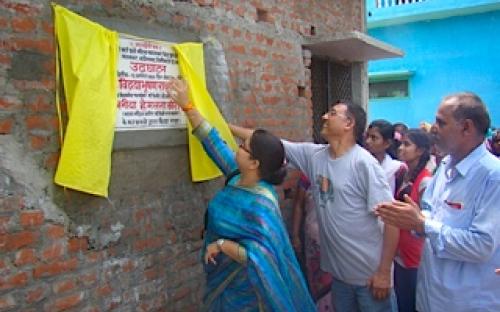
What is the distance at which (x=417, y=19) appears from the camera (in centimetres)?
1053

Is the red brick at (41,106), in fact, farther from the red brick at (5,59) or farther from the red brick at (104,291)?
the red brick at (104,291)

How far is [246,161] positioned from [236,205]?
0.24 metres

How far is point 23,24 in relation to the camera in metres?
2.12

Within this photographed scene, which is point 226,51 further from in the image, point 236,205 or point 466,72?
point 466,72

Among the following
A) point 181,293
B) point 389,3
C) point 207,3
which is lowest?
point 181,293

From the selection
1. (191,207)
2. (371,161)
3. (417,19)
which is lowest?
(191,207)

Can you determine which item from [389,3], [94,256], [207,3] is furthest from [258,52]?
[389,3]

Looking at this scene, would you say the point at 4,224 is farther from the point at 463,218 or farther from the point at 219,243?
the point at 463,218

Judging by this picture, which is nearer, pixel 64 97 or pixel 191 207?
pixel 64 97

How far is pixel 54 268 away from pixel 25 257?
0.16m

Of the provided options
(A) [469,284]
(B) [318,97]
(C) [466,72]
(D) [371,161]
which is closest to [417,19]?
(C) [466,72]

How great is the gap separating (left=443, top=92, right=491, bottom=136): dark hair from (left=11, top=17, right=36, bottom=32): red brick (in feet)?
6.42

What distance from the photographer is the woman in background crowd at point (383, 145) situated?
3596 millimetres

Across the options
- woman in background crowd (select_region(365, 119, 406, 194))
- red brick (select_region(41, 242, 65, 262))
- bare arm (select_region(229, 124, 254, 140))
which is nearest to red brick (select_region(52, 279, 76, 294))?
red brick (select_region(41, 242, 65, 262))
